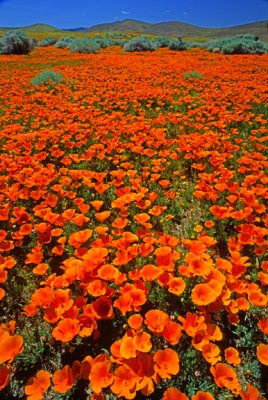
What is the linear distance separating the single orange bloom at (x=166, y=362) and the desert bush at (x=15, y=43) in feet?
98.2

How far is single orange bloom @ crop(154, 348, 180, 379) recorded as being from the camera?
2.13m

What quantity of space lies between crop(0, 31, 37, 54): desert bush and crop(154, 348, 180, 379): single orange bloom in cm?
2993

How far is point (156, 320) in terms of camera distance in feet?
7.77

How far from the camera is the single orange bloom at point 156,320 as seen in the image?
2.32m

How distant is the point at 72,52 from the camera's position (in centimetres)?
2725

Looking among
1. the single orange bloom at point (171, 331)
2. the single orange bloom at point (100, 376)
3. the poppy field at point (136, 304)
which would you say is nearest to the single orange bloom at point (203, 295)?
the poppy field at point (136, 304)

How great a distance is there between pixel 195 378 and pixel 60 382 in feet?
3.46

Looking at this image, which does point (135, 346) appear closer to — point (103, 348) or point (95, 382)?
point (95, 382)

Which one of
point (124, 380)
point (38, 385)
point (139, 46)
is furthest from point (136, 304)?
point (139, 46)

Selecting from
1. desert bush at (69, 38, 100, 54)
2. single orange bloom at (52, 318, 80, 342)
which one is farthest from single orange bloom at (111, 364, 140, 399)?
desert bush at (69, 38, 100, 54)

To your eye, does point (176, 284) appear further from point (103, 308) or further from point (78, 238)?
point (78, 238)

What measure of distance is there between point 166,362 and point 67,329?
2.59ft

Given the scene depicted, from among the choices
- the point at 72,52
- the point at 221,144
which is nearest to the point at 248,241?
the point at 221,144

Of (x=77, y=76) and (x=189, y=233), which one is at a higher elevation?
(x=77, y=76)
